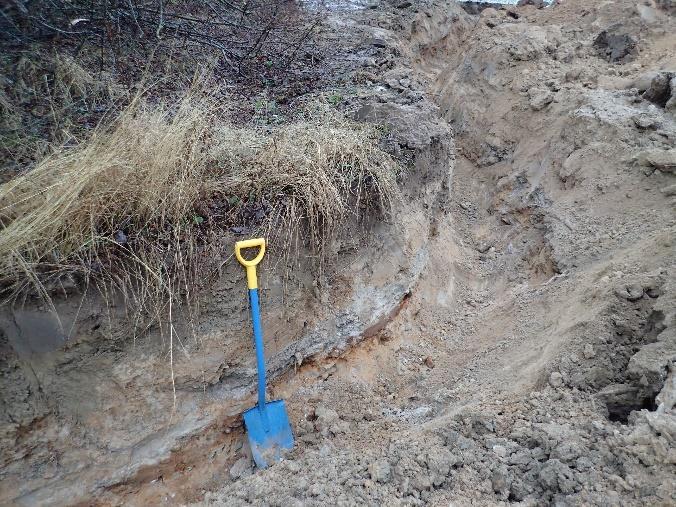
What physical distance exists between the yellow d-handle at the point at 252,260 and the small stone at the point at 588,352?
1.60 m

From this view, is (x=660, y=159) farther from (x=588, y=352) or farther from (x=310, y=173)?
(x=310, y=173)

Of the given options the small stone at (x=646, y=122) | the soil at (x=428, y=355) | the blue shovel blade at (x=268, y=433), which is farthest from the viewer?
the small stone at (x=646, y=122)

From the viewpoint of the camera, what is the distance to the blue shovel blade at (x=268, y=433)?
8.37ft

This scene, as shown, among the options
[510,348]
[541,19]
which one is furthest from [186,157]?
[541,19]

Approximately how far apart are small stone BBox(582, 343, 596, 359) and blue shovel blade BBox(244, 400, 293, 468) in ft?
5.03

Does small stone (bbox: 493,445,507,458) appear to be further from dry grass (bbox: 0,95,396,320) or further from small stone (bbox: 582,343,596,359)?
dry grass (bbox: 0,95,396,320)

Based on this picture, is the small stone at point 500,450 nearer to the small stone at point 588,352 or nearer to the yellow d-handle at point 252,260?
the small stone at point 588,352

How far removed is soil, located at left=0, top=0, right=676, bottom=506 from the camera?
195cm

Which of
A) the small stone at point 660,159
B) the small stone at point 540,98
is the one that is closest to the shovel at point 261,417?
the small stone at point 660,159

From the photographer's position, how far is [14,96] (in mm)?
2947

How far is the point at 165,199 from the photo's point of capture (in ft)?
7.59

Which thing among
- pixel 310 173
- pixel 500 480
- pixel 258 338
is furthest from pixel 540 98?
pixel 500 480

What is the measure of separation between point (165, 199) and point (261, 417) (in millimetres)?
1246

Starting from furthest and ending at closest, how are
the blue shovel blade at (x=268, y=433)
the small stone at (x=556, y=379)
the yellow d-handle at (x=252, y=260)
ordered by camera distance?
1. the blue shovel blade at (x=268, y=433)
2. the yellow d-handle at (x=252, y=260)
3. the small stone at (x=556, y=379)
